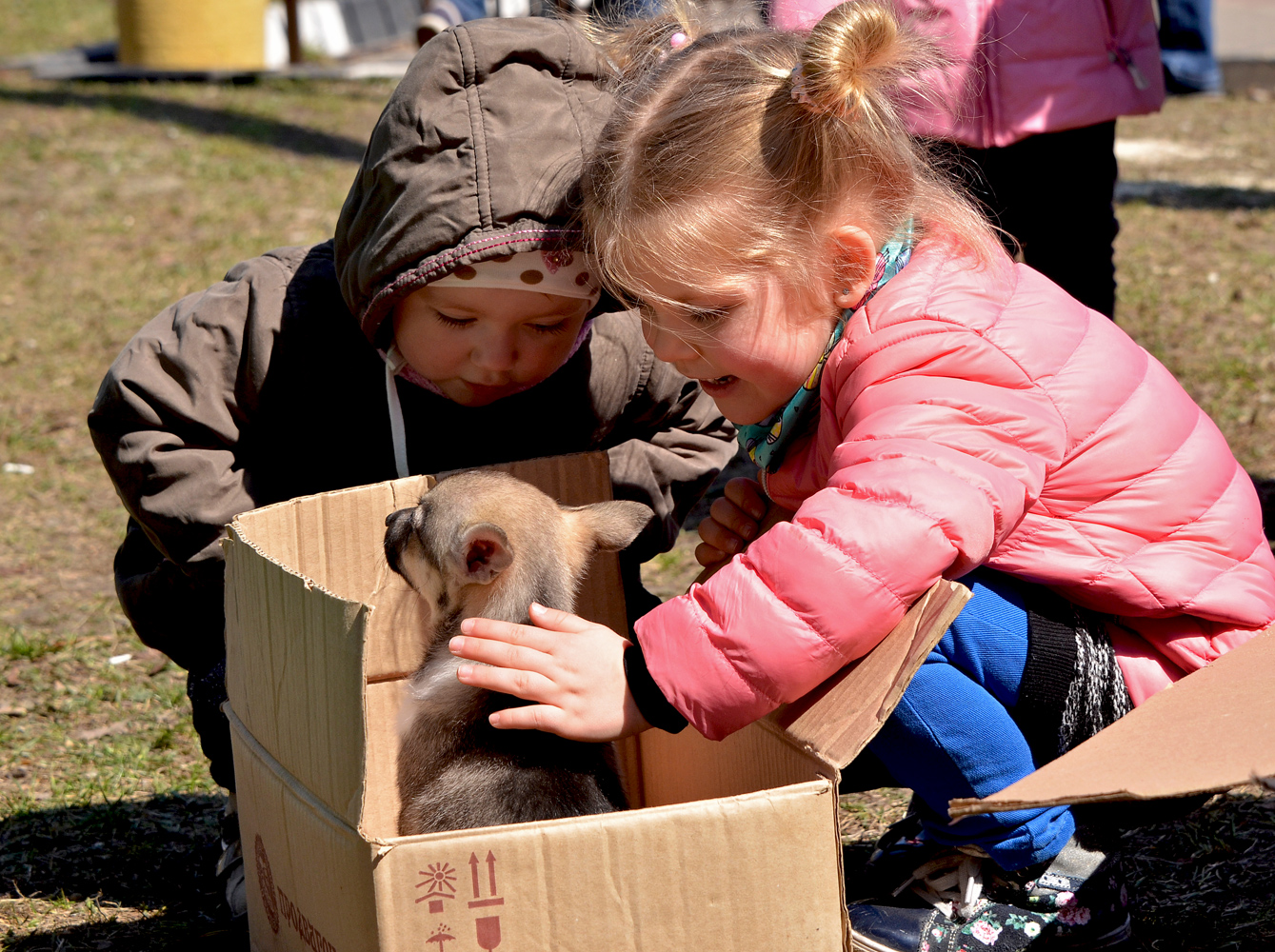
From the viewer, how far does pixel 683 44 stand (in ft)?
8.86

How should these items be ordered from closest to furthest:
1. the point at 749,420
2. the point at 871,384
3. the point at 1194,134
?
the point at 871,384 < the point at 749,420 < the point at 1194,134

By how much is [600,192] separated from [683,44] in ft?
1.35

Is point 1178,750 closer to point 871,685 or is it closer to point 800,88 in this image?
point 871,685

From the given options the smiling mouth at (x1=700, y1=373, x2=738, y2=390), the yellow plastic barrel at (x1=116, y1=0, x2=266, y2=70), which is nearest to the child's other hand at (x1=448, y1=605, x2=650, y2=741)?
the smiling mouth at (x1=700, y1=373, x2=738, y2=390)

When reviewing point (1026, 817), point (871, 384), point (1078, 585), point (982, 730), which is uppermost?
point (871, 384)

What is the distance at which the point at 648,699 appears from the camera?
82.0 inches

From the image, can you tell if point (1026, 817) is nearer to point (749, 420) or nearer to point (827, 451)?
point (827, 451)

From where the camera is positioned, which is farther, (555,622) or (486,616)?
(486,616)

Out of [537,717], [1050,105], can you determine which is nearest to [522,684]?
[537,717]

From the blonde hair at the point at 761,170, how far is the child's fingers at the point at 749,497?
2.01 feet

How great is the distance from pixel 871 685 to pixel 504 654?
622 millimetres

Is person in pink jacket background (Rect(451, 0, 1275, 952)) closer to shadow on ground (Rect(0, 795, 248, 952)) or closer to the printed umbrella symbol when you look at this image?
the printed umbrella symbol

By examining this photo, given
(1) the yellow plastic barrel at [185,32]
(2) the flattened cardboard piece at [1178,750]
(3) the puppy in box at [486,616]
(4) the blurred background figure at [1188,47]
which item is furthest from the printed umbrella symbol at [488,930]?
(1) the yellow plastic barrel at [185,32]

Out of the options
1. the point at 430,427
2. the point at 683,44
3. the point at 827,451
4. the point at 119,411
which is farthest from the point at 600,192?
the point at 119,411
